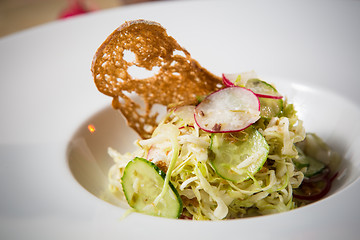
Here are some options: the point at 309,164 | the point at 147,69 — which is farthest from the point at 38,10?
the point at 309,164

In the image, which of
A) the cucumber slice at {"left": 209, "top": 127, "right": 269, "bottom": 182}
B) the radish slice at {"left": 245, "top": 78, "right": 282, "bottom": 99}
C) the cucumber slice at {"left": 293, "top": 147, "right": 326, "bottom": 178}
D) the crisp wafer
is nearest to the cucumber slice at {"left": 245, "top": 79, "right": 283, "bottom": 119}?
the radish slice at {"left": 245, "top": 78, "right": 282, "bottom": 99}

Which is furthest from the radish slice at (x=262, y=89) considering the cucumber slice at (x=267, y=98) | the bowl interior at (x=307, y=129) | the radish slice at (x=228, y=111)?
the bowl interior at (x=307, y=129)

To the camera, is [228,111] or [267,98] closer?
[228,111]

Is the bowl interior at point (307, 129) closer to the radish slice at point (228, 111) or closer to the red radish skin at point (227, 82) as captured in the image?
the radish slice at point (228, 111)

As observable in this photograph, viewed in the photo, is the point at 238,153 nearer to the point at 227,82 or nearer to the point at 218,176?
the point at 218,176

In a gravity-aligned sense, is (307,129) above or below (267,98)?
below

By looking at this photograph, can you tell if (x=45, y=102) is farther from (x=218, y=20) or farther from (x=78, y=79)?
(x=218, y=20)

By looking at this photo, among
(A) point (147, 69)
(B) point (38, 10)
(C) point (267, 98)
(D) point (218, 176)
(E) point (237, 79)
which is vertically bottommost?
(D) point (218, 176)

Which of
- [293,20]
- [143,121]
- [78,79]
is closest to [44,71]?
[78,79]
